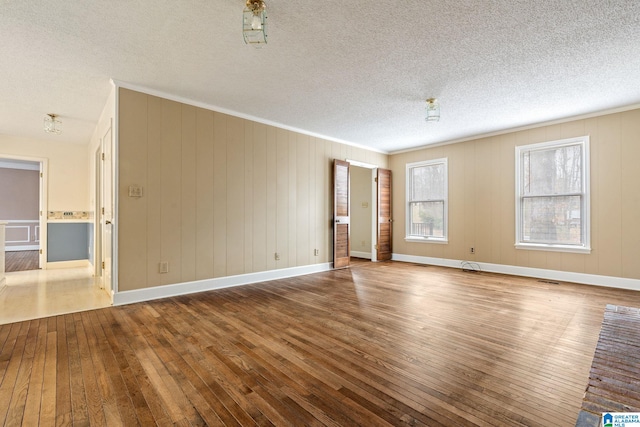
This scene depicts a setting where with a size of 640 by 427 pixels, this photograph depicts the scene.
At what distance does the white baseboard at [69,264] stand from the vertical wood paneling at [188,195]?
3807 millimetres

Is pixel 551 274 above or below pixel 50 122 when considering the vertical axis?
below

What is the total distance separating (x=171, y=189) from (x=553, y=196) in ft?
19.8

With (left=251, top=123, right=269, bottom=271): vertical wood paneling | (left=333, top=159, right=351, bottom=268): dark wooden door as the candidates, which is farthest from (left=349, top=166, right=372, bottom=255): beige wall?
(left=251, top=123, right=269, bottom=271): vertical wood paneling

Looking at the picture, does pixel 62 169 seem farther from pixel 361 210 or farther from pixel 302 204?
pixel 361 210

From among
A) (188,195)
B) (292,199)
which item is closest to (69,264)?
(188,195)

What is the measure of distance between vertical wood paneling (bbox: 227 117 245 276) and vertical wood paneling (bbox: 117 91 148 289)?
3.70ft

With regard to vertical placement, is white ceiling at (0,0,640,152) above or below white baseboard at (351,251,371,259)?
above

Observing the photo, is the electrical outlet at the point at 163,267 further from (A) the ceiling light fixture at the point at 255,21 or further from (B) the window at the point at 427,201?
(B) the window at the point at 427,201

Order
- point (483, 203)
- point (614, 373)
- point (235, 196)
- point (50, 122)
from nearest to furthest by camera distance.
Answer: point (614, 373), point (235, 196), point (50, 122), point (483, 203)

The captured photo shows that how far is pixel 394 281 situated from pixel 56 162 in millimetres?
7165

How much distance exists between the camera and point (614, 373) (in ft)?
6.50

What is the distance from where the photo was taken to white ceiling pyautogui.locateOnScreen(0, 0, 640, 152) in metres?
2.34

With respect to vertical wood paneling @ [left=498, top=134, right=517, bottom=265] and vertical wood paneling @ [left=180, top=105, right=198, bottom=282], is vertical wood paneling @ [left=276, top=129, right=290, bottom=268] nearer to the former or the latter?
vertical wood paneling @ [left=180, top=105, right=198, bottom=282]

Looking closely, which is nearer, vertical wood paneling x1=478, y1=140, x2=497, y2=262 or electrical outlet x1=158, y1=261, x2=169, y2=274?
electrical outlet x1=158, y1=261, x2=169, y2=274
